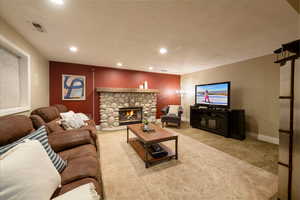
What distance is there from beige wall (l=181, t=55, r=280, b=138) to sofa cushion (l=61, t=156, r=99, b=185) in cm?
414

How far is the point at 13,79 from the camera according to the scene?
1.99 metres

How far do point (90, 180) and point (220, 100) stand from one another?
3.95 m

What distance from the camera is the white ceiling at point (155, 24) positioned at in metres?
1.42

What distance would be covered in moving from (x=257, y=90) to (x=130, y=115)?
4217 millimetres

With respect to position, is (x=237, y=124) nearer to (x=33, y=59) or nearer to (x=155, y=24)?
(x=155, y=24)


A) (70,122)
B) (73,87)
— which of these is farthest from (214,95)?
(73,87)

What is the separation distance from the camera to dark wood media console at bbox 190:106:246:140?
10.9ft

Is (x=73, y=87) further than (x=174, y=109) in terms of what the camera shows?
No

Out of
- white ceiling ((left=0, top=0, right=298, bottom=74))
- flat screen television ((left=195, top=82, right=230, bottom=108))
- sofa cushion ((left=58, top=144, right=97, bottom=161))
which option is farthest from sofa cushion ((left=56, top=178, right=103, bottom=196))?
flat screen television ((left=195, top=82, right=230, bottom=108))

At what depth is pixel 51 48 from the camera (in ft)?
8.79

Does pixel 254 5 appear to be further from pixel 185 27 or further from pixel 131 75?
pixel 131 75

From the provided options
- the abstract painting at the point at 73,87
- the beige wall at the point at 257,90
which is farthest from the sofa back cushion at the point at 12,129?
the beige wall at the point at 257,90

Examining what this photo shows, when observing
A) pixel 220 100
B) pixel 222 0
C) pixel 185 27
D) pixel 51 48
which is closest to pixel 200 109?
pixel 220 100

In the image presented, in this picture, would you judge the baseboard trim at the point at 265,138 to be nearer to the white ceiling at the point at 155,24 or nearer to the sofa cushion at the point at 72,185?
the white ceiling at the point at 155,24
